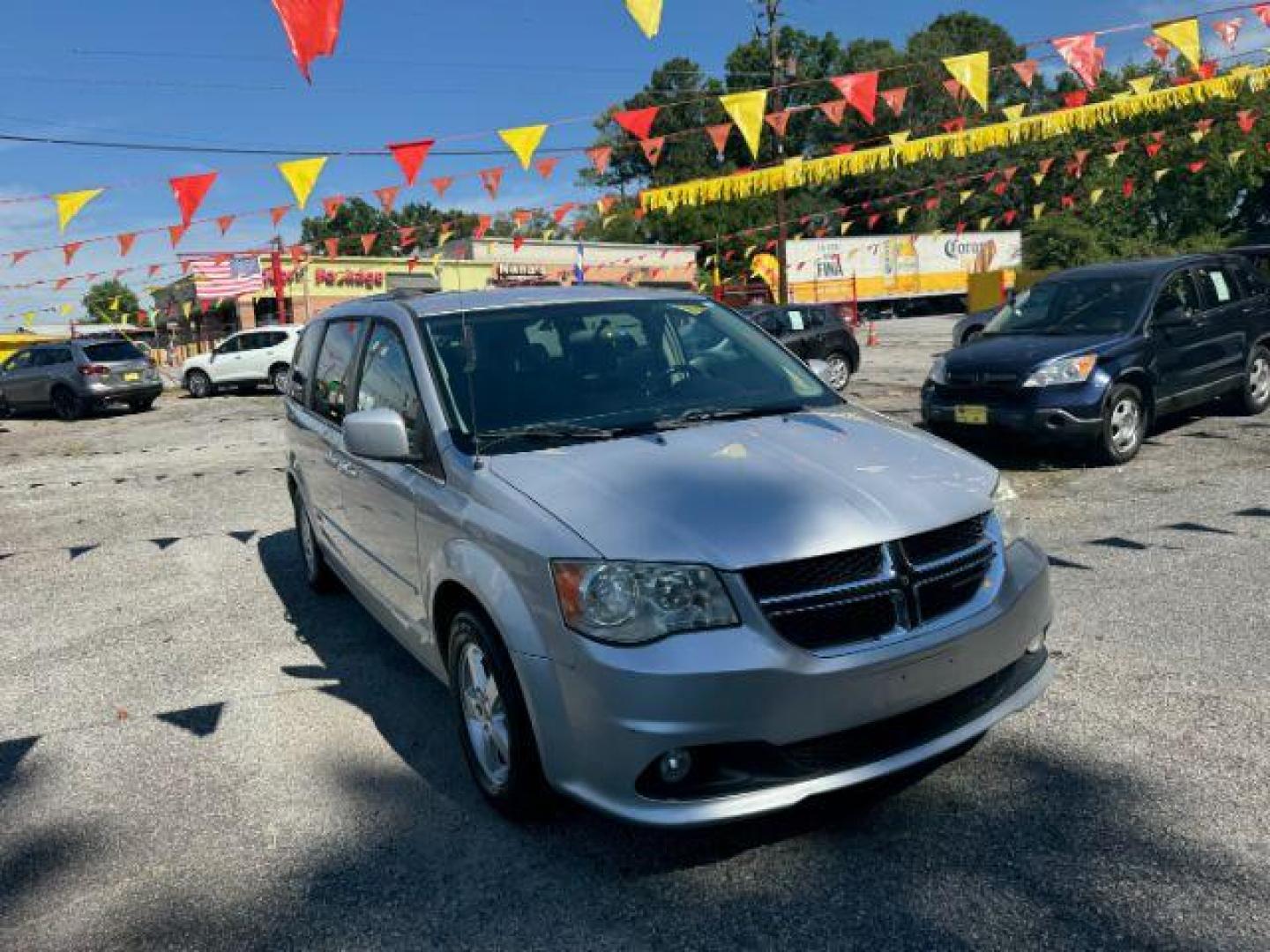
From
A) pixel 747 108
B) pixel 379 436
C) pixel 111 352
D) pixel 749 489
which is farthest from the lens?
pixel 111 352

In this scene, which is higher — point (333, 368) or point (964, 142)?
point (964, 142)

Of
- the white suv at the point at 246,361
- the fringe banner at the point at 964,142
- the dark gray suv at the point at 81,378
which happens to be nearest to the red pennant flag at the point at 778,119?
the fringe banner at the point at 964,142

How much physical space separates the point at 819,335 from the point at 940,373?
7.94m

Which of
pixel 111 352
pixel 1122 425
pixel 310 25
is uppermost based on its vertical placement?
pixel 310 25

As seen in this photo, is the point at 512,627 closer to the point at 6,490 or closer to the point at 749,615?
the point at 749,615

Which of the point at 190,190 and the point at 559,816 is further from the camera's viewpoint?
the point at 190,190

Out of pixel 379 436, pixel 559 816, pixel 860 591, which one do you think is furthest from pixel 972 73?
pixel 559 816

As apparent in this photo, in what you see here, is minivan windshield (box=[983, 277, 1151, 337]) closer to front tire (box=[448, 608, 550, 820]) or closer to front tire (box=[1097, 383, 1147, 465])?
front tire (box=[1097, 383, 1147, 465])

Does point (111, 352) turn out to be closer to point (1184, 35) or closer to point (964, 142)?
point (964, 142)

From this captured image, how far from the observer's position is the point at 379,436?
3.33 metres

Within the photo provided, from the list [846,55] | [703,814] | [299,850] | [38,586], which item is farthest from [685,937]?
[846,55]

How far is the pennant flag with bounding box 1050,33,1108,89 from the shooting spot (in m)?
13.3

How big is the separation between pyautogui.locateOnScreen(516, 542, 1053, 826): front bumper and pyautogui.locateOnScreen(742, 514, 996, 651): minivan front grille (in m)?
0.05

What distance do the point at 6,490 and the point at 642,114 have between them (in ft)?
32.3
